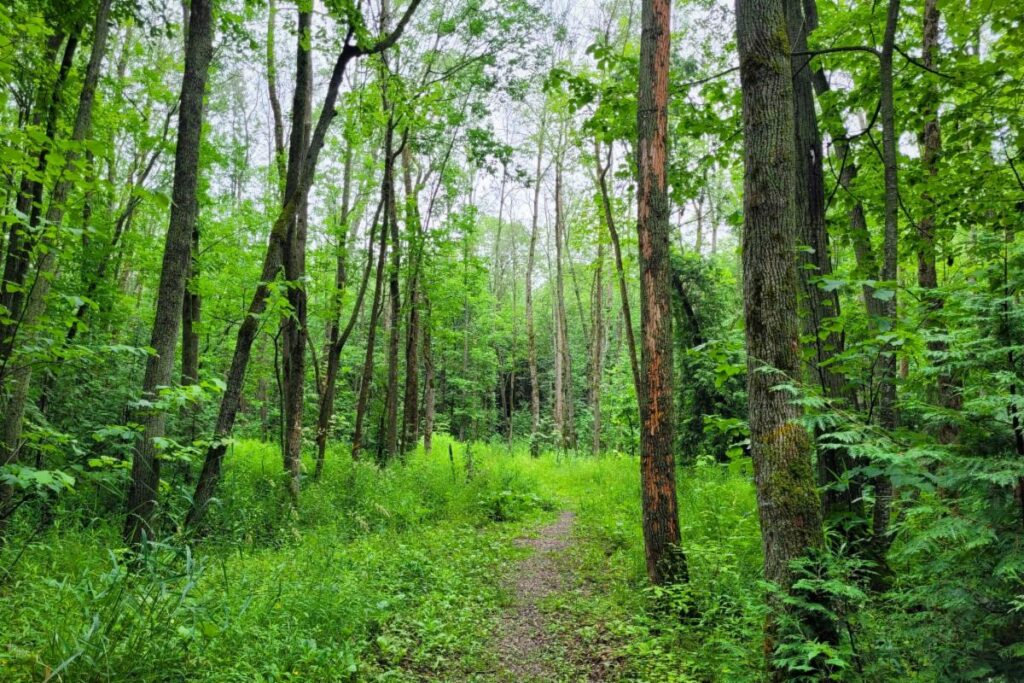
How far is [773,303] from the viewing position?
306 centimetres

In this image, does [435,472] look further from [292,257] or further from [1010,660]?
[1010,660]

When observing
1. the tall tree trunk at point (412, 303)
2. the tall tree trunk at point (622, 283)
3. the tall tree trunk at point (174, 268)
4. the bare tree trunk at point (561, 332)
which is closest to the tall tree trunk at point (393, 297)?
the tall tree trunk at point (412, 303)

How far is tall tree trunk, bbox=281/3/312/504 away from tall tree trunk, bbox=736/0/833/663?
19.6ft

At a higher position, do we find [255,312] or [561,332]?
[561,332]

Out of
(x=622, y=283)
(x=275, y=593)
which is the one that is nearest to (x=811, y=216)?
(x=622, y=283)

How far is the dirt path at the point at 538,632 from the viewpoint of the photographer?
4.12m

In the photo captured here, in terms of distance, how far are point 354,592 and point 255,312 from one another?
370cm

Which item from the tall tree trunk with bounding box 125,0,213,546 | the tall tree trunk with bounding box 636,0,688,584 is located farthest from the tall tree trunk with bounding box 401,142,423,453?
the tall tree trunk with bounding box 636,0,688,584

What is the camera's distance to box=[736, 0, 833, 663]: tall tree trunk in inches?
113

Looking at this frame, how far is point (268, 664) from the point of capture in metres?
3.23

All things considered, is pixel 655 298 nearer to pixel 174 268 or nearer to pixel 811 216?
pixel 811 216

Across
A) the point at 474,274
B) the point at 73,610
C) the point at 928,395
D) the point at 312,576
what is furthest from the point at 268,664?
the point at 474,274

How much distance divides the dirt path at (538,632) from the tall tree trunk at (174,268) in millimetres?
3617

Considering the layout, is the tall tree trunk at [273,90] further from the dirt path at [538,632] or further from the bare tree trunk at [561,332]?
the bare tree trunk at [561,332]
